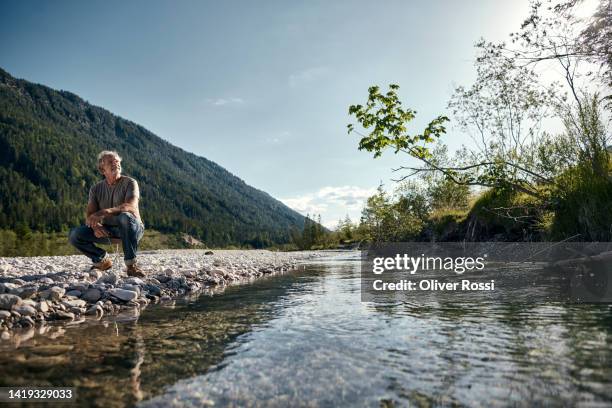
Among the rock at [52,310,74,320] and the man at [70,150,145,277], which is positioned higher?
the man at [70,150,145,277]

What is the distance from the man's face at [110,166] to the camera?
8367 mm

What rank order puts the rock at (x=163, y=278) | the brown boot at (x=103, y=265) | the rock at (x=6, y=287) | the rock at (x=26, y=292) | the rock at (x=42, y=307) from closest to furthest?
the rock at (x=42, y=307), the rock at (x=26, y=292), the rock at (x=6, y=287), the brown boot at (x=103, y=265), the rock at (x=163, y=278)

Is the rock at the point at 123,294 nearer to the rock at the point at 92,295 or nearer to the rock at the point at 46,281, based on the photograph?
Answer: the rock at the point at 92,295

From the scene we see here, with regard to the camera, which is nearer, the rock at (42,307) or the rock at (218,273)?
the rock at (42,307)

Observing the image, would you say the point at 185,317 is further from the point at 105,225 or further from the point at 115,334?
the point at 105,225

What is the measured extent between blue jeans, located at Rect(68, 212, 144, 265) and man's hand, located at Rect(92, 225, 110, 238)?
13cm

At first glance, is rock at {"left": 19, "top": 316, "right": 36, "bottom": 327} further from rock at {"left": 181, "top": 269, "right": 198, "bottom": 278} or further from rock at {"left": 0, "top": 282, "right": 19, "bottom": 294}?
rock at {"left": 181, "top": 269, "right": 198, "bottom": 278}

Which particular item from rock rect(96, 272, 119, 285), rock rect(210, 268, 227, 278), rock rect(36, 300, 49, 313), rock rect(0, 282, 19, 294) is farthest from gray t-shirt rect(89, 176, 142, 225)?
rock rect(210, 268, 227, 278)

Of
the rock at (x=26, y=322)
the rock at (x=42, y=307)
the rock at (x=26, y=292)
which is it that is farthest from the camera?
the rock at (x=26, y=292)

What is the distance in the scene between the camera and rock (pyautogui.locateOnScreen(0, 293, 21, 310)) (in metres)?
5.64

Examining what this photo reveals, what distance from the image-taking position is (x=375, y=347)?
3764mm


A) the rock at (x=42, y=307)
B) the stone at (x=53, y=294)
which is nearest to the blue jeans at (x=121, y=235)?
the stone at (x=53, y=294)

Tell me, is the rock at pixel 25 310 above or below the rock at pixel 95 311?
above

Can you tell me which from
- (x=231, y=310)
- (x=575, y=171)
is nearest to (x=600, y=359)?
(x=231, y=310)
